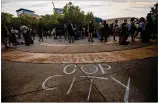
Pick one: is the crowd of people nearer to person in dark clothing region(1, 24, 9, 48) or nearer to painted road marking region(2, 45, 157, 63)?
person in dark clothing region(1, 24, 9, 48)

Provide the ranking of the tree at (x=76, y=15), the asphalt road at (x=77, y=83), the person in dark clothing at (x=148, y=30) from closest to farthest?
the tree at (x=76, y=15) < the asphalt road at (x=77, y=83) < the person in dark clothing at (x=148, y=30)

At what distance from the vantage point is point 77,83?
1.99 metres

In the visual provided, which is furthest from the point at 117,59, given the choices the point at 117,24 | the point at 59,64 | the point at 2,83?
the point at 2,83

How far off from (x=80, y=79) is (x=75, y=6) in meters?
0.75

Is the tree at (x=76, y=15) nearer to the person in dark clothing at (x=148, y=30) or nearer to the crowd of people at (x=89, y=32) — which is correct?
the crowd of people at (x=89, y=32)

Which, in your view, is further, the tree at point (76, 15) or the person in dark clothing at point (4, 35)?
the person in dark clothing at point (4, 35)

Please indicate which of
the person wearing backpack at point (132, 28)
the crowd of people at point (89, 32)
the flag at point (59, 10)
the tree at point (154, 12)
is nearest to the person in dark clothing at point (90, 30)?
the crowd of people at point (89, 32)

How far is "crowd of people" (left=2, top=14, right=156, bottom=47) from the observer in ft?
6.06

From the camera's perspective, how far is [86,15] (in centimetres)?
176

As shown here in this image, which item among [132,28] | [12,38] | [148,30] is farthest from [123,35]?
[12,38]

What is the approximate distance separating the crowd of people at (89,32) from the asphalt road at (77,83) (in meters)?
0.27

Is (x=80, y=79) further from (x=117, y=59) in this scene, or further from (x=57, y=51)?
(x=117, y=59)

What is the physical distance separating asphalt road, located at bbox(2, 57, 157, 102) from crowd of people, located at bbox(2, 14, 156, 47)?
0.27 metres

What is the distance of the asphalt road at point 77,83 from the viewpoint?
6.10 feet
